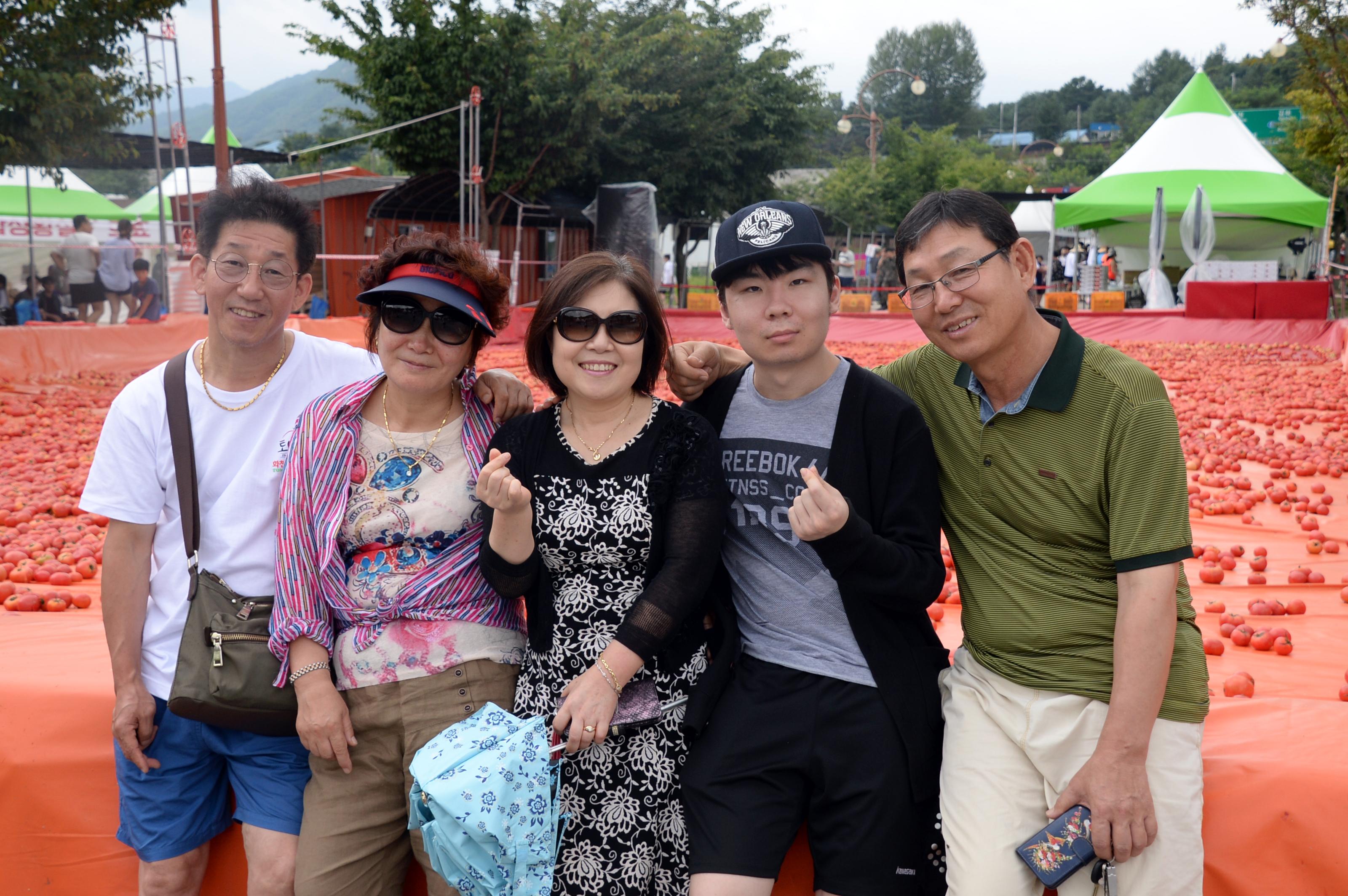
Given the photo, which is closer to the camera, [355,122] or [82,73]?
[82,73]

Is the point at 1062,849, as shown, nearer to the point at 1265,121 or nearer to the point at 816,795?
the point at 816,795

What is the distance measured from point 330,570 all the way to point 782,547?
116 centimetres

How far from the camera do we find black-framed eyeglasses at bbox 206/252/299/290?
2.69 meters

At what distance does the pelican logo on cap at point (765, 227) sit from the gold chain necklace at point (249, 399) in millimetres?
1427

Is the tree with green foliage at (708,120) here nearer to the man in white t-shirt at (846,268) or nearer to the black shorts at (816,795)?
the man in white t-shirt at (846,268)

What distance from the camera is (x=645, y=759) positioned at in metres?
2.29

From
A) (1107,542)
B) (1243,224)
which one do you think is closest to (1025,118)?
(1243,224)

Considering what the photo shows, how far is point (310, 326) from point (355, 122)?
1442 cm

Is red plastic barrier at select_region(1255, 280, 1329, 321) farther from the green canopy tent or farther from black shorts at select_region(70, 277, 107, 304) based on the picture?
the green canopy tent

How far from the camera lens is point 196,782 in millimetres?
2594

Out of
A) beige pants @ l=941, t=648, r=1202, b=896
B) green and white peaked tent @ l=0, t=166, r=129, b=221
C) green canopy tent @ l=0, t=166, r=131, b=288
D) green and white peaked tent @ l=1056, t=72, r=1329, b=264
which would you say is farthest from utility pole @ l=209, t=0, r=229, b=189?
green and white peaked tent @ l=1056, t=72, r=1329, b=264

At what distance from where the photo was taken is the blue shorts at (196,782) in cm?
252

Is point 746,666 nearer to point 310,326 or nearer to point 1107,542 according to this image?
point 1107,542

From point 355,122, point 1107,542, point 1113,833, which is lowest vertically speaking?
point 1113,833
